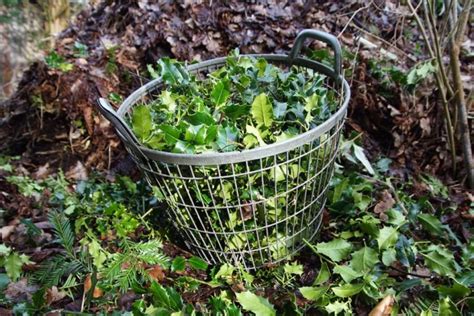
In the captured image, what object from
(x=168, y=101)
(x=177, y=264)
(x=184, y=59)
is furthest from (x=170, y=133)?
(x=184, y=59)

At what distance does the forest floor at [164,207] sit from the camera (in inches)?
44.6

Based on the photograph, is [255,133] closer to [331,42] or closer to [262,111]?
[262,111]

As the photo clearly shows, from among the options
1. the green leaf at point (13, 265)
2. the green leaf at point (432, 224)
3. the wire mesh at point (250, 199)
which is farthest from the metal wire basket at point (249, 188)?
the green leaf at point (13, 265)

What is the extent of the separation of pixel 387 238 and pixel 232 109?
0.58m

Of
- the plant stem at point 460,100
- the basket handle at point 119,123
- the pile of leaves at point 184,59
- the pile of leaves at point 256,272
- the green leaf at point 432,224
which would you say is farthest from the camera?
the pile of leaves at point 184,59

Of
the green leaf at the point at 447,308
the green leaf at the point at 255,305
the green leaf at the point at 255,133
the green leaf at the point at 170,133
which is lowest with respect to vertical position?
the green leaf at the point at 447,308

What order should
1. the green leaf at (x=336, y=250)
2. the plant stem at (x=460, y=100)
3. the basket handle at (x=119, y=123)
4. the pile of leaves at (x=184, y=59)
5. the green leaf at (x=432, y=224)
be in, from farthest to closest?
1. the pile of leaves at (x=184, y=59)
2. the plant stem at (x=460, y=100)
3. the green leaf at (x=432, y=224)
4. the green leaf at (x=336, y=250)
5. the basket handle at (x=119, y=123)

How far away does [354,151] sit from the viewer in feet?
5.06

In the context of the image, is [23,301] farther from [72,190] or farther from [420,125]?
[420,125]

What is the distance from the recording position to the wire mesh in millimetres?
1046

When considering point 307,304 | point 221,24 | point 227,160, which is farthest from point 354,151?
point 221,24

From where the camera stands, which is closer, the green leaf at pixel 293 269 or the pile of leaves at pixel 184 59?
the green leaf at pixel 293 269

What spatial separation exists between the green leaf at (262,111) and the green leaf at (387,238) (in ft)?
1.54

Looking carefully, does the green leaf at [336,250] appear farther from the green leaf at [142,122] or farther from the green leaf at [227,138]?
the green leaf at [142,122]
